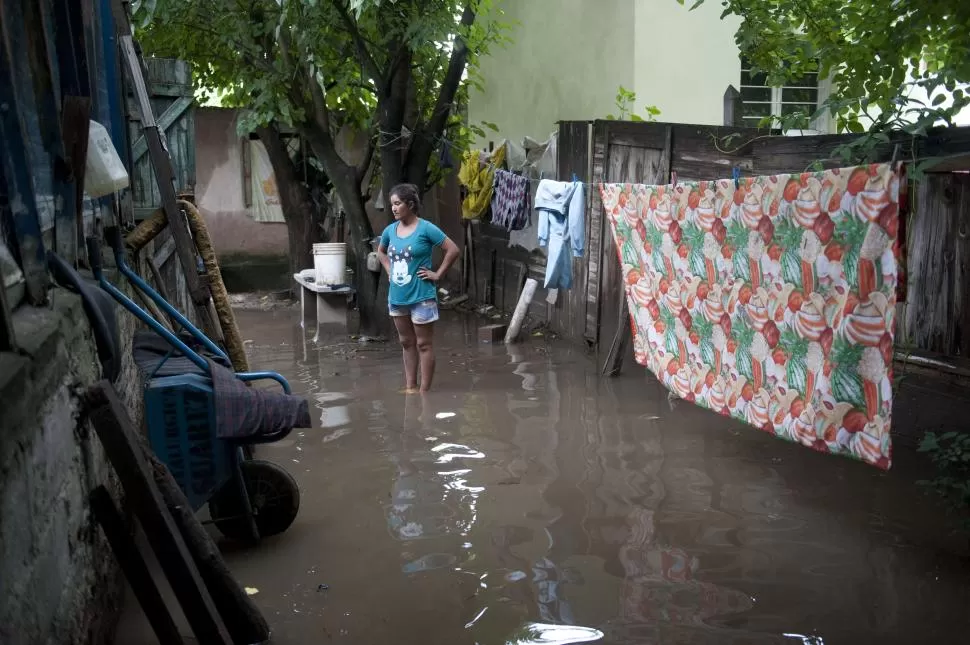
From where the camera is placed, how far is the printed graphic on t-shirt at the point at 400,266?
784cm

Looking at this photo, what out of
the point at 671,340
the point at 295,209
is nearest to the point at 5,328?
the point at 671,340

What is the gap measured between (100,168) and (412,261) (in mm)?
3469

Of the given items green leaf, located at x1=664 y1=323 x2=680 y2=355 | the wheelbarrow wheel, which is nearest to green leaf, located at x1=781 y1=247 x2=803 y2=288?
green leaf, located at x1=664 y1=323 x2=680 y2=355

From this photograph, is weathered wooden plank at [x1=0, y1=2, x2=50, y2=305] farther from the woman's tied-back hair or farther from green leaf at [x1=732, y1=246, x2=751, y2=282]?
the woman's tied-back hair

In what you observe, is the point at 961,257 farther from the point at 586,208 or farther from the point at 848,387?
the point at 586,208

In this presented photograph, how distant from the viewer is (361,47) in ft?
33.8

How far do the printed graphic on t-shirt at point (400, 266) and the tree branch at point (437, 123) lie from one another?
3489 millimetres

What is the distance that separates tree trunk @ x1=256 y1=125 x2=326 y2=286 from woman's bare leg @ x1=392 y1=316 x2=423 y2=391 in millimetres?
6204

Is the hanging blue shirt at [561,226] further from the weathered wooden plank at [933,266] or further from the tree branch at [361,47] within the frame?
the weathered wooden plank at [933,266]

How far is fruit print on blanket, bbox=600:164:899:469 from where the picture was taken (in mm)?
4484

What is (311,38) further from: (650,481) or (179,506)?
(179,506)

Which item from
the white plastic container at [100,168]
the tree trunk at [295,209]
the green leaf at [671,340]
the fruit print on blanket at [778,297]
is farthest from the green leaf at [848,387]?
the tree trunk at [295,209]

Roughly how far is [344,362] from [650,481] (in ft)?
15.6

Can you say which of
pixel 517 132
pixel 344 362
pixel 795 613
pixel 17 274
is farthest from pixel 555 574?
pixel 517 132
